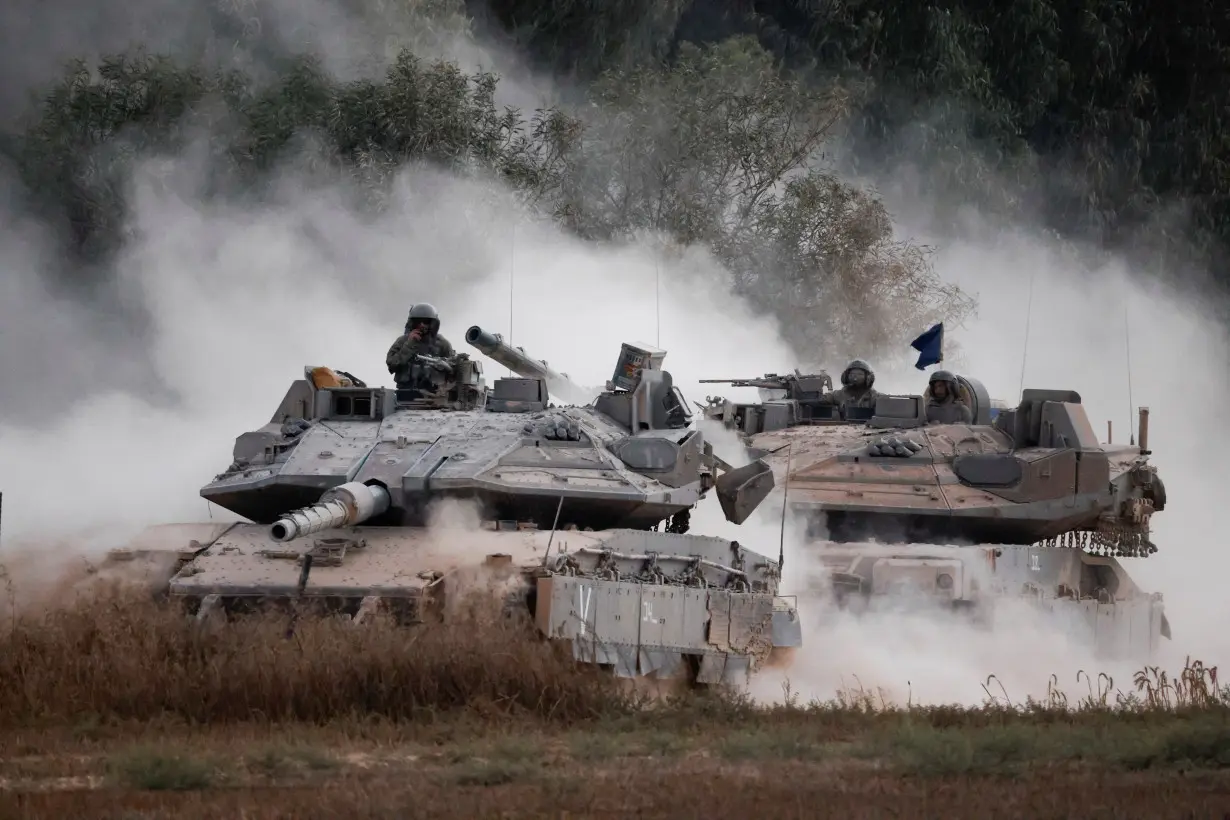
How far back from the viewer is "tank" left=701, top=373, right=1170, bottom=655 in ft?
66.1

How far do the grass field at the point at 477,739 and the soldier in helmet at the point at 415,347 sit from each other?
5473 millimetres

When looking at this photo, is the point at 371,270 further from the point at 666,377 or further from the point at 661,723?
the point at 661,723

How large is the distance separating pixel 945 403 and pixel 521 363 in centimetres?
570

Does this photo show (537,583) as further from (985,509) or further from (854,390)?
(854,390)

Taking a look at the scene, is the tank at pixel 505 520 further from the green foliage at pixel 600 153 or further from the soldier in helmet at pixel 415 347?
the green foliage at pixel 600 153

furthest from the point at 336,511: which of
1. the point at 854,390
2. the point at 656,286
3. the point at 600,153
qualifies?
the point at 600,153

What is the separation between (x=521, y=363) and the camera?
2145 centimetres

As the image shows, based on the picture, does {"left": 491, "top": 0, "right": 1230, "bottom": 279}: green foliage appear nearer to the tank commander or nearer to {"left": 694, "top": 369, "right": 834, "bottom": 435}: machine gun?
{"left": 694, "top": 369, "right": 834, "bottom": 435}: machine gun

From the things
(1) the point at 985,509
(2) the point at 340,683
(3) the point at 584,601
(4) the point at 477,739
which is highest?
(1) the point at 985,509

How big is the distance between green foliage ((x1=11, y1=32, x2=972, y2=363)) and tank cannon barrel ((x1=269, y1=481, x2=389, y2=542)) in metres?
19.0

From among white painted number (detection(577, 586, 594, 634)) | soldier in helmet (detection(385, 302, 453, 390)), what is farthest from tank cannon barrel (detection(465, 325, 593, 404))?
white painted number (detection(577, 586, 594, 634))

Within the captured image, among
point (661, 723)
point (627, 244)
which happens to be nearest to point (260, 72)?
point (627, 244)

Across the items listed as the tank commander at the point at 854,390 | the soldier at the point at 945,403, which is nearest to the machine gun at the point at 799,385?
the tank commander at the point at 854,390

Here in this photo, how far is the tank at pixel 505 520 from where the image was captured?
1550 cm
